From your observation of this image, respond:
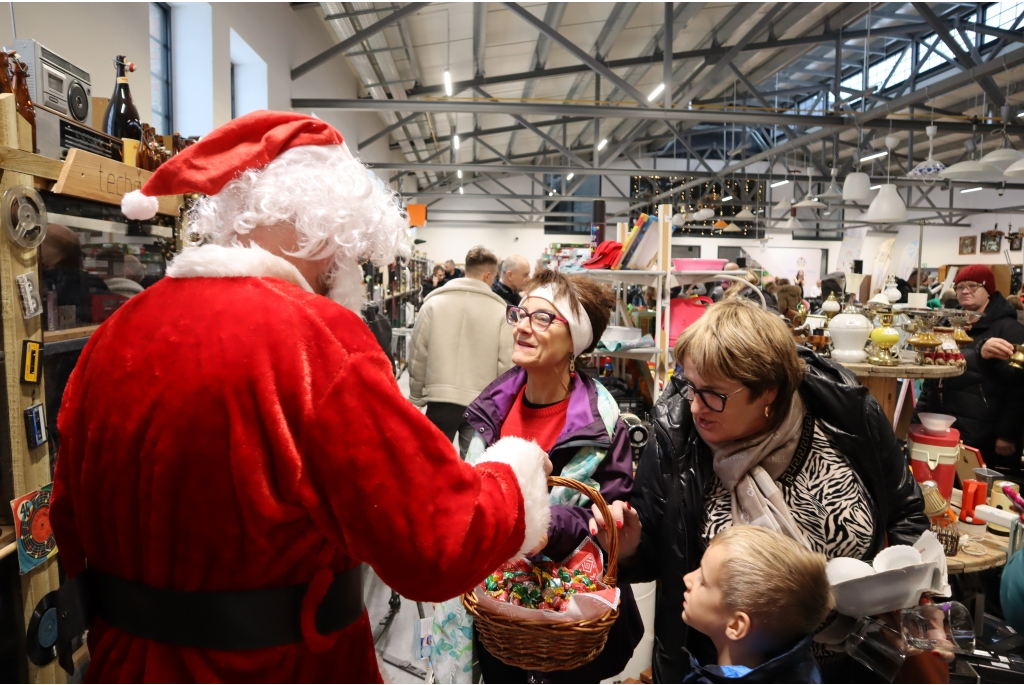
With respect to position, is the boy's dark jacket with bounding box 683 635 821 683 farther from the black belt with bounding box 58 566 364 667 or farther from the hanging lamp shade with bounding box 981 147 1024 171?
the hanging lamp shade with bounding box 981 147 1024 171

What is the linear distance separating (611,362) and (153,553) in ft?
15.5

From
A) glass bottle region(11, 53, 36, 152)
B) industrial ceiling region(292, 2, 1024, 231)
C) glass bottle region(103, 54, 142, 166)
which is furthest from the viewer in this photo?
industrial ceiling region(292, 2, 1024, 231)

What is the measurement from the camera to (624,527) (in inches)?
63.6

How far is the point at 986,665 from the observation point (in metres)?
1.53

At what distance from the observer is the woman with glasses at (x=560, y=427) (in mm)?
1738

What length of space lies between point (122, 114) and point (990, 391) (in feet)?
16.6

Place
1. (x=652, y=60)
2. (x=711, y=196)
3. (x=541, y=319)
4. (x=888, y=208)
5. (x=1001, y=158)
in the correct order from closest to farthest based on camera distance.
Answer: (x=541, y=319) < (x=1001, y=158) < (x=888, y=208) < (x=652, y=60) < (x=711, y=196)

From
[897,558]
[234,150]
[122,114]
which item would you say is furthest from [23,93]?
[897,558]

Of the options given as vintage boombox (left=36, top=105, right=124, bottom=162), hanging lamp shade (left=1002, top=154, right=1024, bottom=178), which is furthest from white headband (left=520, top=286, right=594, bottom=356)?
hanging lamp shade (left=1002, top=154, right=1024, bottom=178)

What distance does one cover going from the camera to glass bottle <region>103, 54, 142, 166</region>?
2.64m

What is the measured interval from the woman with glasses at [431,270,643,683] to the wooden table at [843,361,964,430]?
1370 millimetres

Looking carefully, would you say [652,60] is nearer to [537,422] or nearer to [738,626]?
[537,422]

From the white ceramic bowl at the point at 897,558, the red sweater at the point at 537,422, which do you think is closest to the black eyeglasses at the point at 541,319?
the red sweater at the point at 537,422

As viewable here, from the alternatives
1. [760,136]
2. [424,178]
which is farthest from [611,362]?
[424,178]
